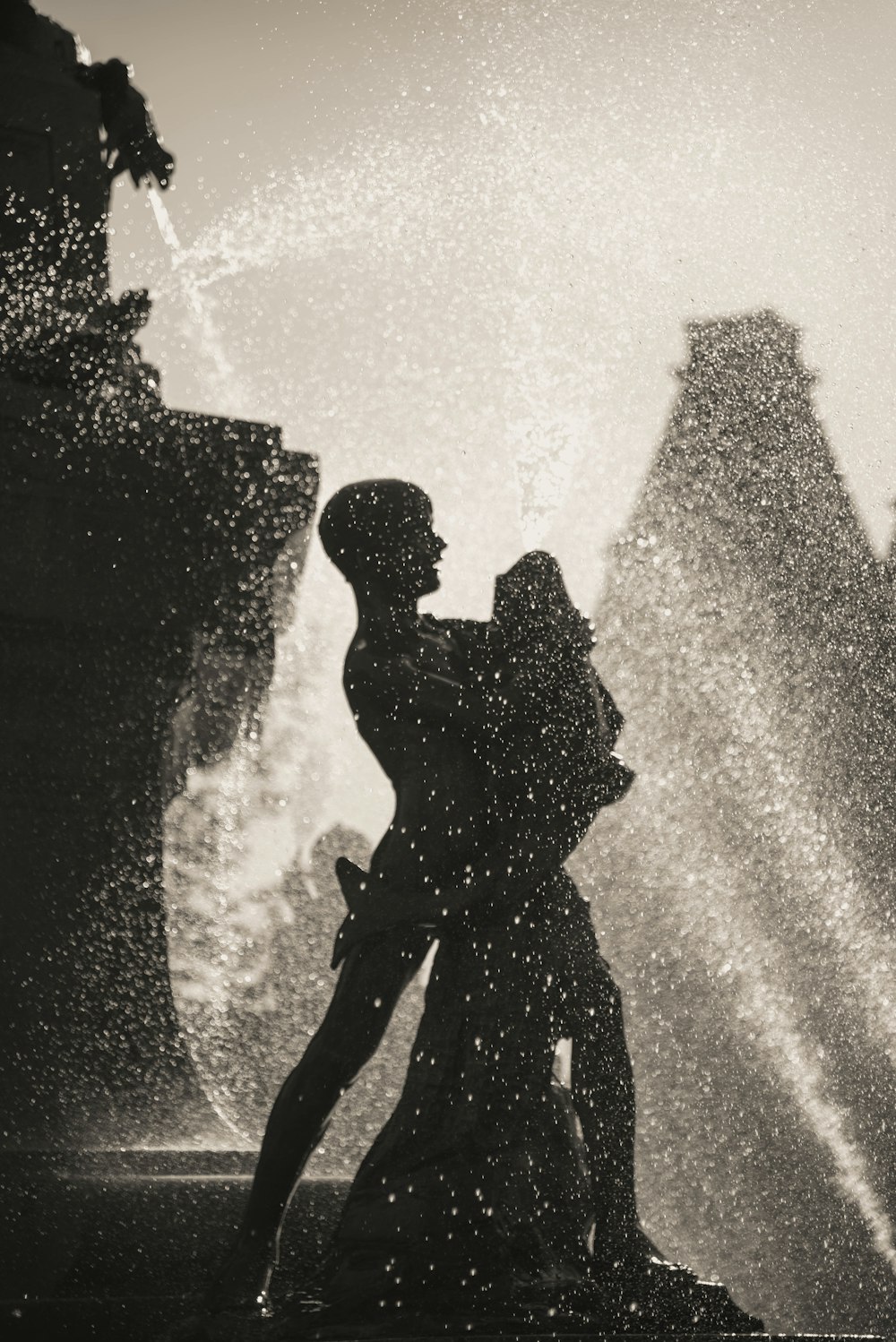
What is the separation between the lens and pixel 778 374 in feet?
32.3

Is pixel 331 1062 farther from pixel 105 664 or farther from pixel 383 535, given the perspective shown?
pixel 105 664

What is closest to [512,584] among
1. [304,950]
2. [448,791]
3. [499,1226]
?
[448,791]

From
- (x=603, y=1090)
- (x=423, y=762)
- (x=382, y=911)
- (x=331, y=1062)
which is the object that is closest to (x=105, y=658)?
(x=423, y=762)

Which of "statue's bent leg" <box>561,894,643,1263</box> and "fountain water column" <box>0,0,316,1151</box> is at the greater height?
"fountain water column" <box>0,0,316,1151</box>

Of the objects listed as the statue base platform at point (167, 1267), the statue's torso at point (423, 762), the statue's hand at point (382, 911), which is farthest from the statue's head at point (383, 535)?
the statue base platform at point (167, 1267)

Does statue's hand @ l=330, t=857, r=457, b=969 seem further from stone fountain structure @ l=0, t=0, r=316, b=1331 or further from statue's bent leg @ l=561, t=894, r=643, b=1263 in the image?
stone fountain structure @ l=0, t=0, r=316, b=1331

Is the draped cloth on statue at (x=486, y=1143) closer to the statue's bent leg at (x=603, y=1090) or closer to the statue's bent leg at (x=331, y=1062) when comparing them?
the statue's bent leg at (x=603, y=1090)

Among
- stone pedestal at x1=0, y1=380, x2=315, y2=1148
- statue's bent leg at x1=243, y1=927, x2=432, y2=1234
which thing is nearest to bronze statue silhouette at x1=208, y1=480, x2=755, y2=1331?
statue's bent leg at x1=243, y1=927, x2=432, y2=1234

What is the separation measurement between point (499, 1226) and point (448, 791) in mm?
902

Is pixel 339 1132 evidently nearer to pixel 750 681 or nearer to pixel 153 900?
pixel 153 900

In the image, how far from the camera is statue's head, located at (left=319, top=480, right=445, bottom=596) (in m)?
3.86

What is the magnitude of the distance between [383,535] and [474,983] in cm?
101

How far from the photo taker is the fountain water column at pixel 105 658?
4773mm

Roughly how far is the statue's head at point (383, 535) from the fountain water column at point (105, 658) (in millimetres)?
1160
